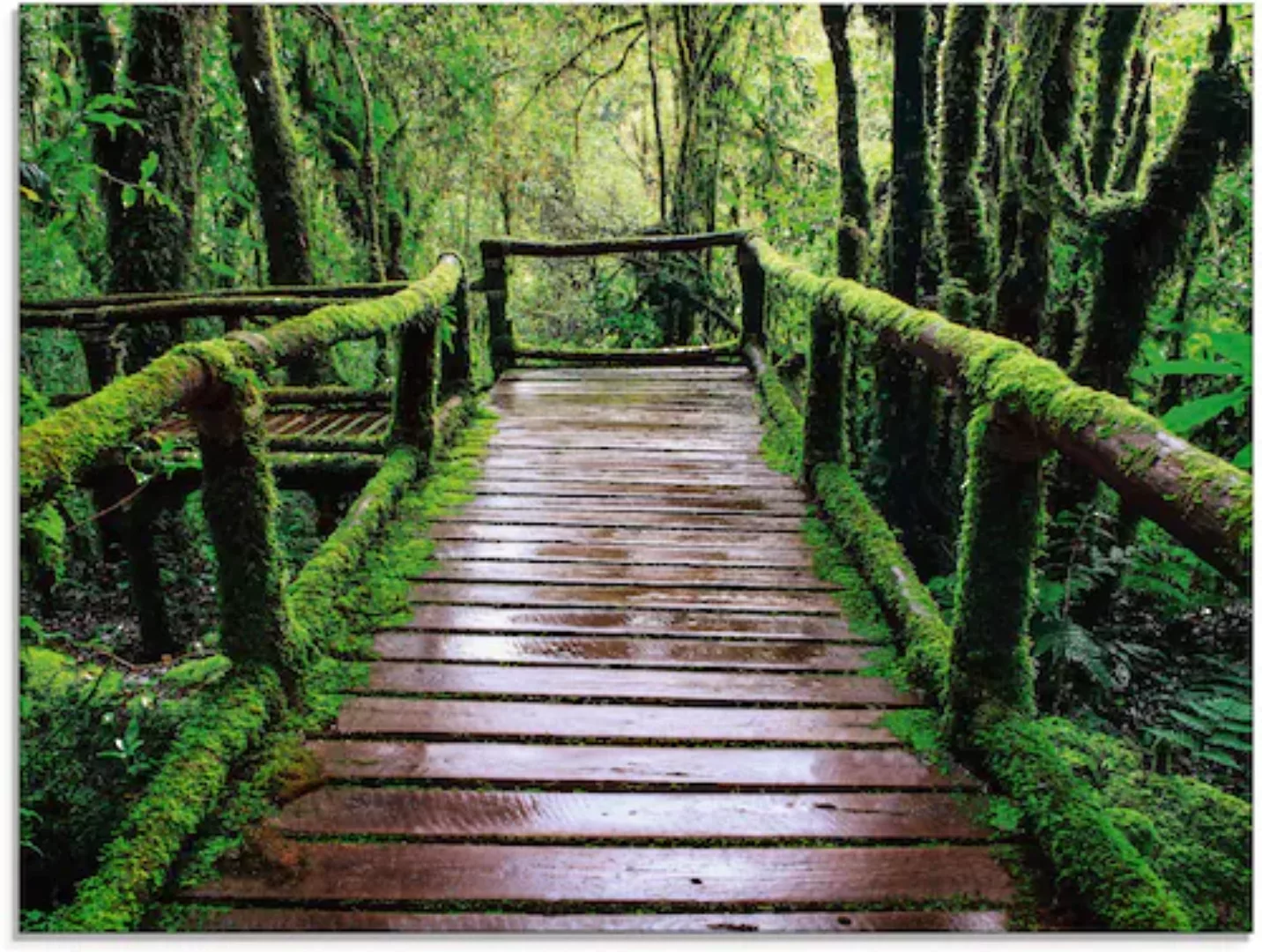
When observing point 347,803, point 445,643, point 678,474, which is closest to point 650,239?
point 678,474

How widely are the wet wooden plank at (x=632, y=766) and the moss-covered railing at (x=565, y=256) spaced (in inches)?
205

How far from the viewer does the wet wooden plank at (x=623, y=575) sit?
349 centimetres

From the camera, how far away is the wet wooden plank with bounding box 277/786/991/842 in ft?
6.82

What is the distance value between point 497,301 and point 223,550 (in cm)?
518

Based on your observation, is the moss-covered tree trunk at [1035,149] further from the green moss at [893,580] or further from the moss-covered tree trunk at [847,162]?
the green moss at [893,580]

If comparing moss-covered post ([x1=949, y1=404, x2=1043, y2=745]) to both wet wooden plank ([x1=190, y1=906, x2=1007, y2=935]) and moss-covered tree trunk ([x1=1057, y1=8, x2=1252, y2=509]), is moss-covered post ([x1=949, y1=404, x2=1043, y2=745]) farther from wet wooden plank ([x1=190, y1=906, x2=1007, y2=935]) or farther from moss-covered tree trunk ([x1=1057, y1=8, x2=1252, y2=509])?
moss-covered tree trunk ([x1=1057, y1=8, x2=1252, y2=509])

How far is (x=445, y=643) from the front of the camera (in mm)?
2969

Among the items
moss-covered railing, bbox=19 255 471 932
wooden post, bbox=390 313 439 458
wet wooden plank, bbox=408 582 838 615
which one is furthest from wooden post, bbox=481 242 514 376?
wet wooden plank, bbox=408 582 838 615

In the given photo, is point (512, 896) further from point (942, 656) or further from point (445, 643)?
point (942, 656)

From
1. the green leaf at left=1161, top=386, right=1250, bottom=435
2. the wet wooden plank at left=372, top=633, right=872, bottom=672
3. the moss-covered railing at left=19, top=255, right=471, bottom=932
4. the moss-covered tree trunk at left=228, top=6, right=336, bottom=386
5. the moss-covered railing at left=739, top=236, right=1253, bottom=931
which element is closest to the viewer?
the moss-covered railing at left=739, top=236, right=1253, bottom=931

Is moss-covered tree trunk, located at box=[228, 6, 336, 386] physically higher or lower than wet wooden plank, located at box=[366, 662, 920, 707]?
higher

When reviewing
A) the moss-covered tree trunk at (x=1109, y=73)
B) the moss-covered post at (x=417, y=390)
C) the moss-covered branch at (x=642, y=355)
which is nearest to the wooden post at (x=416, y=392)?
the moss-covered post at (x=417, y=390)

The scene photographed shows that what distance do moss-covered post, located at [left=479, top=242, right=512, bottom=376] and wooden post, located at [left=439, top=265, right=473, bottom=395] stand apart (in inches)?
63.8

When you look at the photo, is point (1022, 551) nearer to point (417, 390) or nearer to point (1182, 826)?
point (1182, 826)
